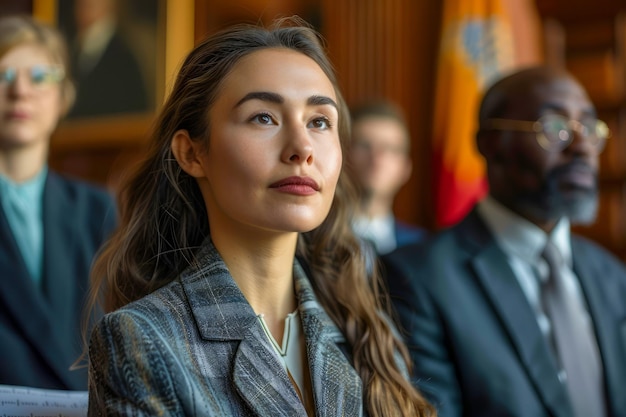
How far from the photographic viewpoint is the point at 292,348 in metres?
1.55

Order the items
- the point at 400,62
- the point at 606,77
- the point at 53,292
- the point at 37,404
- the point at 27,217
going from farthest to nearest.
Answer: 1. the point at 400,62
2. the point at 606,77
3. the point at 27,217
4. the point at 53,292
5. the point at 37,404

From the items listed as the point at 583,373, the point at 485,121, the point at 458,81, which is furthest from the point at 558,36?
the point at 583,373

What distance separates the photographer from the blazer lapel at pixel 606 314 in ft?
7.08

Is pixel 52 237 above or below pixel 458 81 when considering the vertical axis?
below

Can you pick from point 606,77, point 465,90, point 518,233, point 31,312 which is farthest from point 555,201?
point 606,77

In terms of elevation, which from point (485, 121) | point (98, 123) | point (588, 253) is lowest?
point (98, 123)

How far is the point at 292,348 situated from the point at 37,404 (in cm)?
52

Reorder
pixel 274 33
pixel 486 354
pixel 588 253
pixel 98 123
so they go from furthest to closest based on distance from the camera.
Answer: pixel 98 123
pixel 588 253
pixel 486 354
pixel 274 33

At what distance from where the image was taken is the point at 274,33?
5.39 ft

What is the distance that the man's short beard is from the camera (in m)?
2.29

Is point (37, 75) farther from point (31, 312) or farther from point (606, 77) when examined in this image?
point (606, 77)

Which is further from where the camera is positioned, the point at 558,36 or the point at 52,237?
the point at 558,36

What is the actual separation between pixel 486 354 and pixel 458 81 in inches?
96.2

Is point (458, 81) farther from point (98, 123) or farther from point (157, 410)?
point (157, 410)
